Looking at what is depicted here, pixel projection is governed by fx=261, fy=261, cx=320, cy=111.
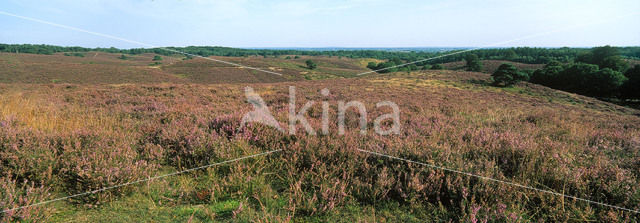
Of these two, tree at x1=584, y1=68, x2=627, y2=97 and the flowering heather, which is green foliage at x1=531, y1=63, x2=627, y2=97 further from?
the flowering heather

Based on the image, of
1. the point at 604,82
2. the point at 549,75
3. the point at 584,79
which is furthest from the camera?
the point at 549,75

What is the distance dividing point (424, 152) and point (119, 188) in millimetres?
3509

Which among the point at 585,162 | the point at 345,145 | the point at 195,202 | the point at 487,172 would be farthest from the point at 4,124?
the point at 585,162

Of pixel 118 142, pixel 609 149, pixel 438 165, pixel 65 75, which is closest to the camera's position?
pixel 438 165

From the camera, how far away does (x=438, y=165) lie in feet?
10.3

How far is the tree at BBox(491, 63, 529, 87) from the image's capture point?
51175 mm

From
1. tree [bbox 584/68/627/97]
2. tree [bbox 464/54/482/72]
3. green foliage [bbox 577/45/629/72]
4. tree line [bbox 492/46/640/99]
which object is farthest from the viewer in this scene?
→ tree [bbox 464/54/482/72]

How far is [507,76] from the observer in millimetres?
51531

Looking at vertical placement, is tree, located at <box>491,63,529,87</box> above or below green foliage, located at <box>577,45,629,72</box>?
below

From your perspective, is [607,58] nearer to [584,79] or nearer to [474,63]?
[584,79]

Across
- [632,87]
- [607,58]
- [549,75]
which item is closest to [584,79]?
[632,87]

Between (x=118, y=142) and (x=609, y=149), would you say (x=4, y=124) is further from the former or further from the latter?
(x=609, y=149)

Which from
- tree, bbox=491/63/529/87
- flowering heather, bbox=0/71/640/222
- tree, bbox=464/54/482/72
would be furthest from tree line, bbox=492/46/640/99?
flowering heather, bbox=0/71/640/222

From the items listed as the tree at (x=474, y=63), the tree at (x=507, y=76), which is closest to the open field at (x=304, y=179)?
the tree at (x=507, y=76)
